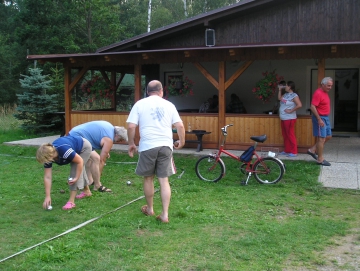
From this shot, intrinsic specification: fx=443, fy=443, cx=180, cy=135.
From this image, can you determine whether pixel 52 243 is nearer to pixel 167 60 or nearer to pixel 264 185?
pixel 264 185

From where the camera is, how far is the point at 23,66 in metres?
32.0

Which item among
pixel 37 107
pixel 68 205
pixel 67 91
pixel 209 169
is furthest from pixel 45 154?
pixel 37 107

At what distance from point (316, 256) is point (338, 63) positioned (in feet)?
33.7

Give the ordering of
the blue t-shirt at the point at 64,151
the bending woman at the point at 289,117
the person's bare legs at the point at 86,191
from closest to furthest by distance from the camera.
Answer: the blue t-shirt at the point at 64,151 < the person's bare legs at the point at 86,191 < the bending woman at the point at 289,117

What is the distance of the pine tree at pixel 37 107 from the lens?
→ 50.8ft

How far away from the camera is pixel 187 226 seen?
17.4 feet

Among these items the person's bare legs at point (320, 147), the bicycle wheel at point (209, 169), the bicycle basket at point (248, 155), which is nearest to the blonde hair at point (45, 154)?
the bicycle wheel at point (209, 169)

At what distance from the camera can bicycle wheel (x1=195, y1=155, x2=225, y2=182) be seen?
783 centimetres

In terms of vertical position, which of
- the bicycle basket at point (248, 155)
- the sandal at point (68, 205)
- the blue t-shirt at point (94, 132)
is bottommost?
the sandal at point (68, 205)

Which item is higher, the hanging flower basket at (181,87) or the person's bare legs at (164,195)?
the hanging flower basket at (181,87)

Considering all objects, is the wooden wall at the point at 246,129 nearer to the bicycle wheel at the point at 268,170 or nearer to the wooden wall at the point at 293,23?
the wooden wall at the point at 293,23

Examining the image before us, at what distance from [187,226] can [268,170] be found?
2.72 meters

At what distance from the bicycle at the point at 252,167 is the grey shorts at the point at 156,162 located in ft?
8.25

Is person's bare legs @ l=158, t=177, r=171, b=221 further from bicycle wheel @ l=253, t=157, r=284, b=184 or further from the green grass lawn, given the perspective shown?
→ bicycle wheel @ l=253, t=157, r=284, b=184
